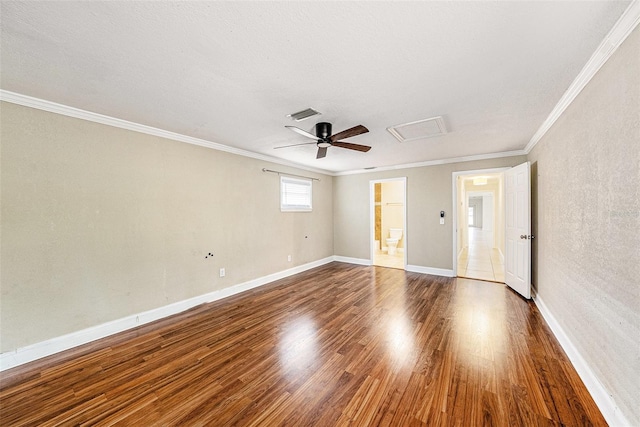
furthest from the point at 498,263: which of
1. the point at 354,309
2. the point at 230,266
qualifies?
the point at 230,266

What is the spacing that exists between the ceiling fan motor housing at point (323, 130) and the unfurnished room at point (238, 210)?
0.09ft

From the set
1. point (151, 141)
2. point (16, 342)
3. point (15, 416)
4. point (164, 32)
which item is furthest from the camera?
point (151, 141)

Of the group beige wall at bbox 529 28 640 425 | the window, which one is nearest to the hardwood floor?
beige wall at bbox 529 28 640 425

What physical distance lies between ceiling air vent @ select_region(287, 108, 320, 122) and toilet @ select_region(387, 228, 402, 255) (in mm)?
5534

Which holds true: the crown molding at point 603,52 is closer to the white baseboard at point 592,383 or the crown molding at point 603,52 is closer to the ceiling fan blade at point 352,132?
the ceiling fan blade at point 352,132

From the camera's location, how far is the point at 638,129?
1.35 m

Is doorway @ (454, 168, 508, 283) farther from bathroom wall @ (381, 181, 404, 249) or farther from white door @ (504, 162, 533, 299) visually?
bathroom wall @ (381, 181, 404, 249)

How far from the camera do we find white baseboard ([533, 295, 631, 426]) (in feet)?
4.85

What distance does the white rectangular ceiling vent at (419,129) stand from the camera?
116 inches

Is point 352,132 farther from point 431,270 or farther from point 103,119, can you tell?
point 431,270

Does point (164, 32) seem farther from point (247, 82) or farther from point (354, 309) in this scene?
point (354, 309)

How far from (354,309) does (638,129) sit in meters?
3.04

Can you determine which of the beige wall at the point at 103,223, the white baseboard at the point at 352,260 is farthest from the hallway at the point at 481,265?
the beige wall at the point at 103,223

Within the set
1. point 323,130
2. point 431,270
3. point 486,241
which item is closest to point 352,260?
point 431,270
